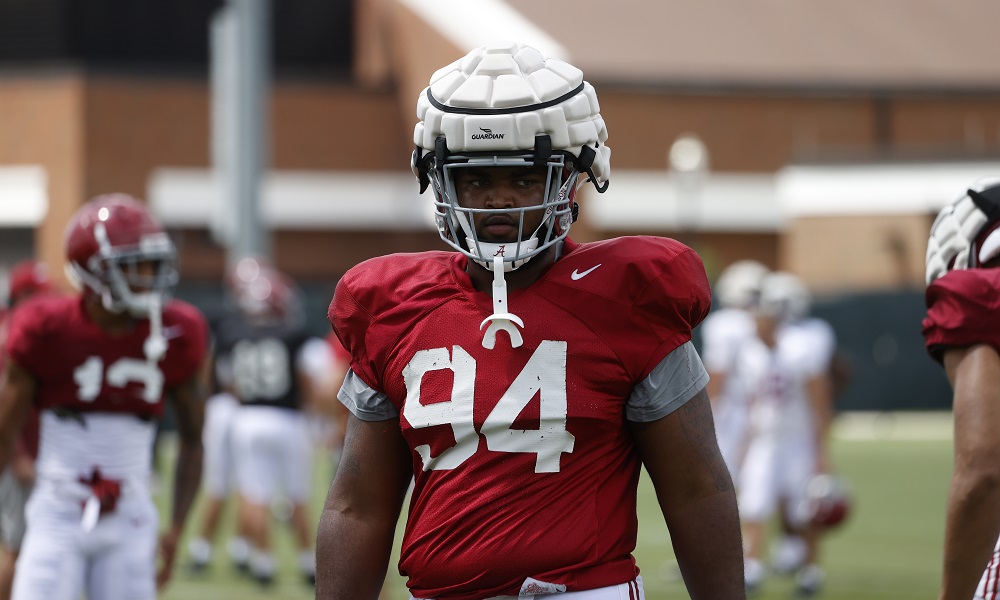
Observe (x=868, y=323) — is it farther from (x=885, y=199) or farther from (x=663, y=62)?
(x=663, y=62)

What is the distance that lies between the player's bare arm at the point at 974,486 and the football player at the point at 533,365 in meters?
0.62

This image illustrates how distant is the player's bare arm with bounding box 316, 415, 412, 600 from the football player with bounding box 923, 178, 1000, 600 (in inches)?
47.4

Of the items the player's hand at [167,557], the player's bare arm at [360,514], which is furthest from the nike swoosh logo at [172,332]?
the player's bare arm at [360,514]

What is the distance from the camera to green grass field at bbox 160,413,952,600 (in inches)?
373

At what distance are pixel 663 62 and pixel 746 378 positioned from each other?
22685mm

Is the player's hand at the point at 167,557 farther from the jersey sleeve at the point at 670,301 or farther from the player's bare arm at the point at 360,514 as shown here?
the jersey sleeve at the point at 670,301

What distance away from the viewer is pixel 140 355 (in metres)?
5.47

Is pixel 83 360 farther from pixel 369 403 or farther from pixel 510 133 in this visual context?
pixel 510 133

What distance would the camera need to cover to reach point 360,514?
3307mm

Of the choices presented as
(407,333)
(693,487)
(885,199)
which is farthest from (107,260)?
(885,199)

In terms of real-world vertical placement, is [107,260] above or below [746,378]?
above

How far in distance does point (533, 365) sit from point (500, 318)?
0.11 metres

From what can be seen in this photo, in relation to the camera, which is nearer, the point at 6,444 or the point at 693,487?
the point at 693,487

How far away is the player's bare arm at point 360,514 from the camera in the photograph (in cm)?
329
